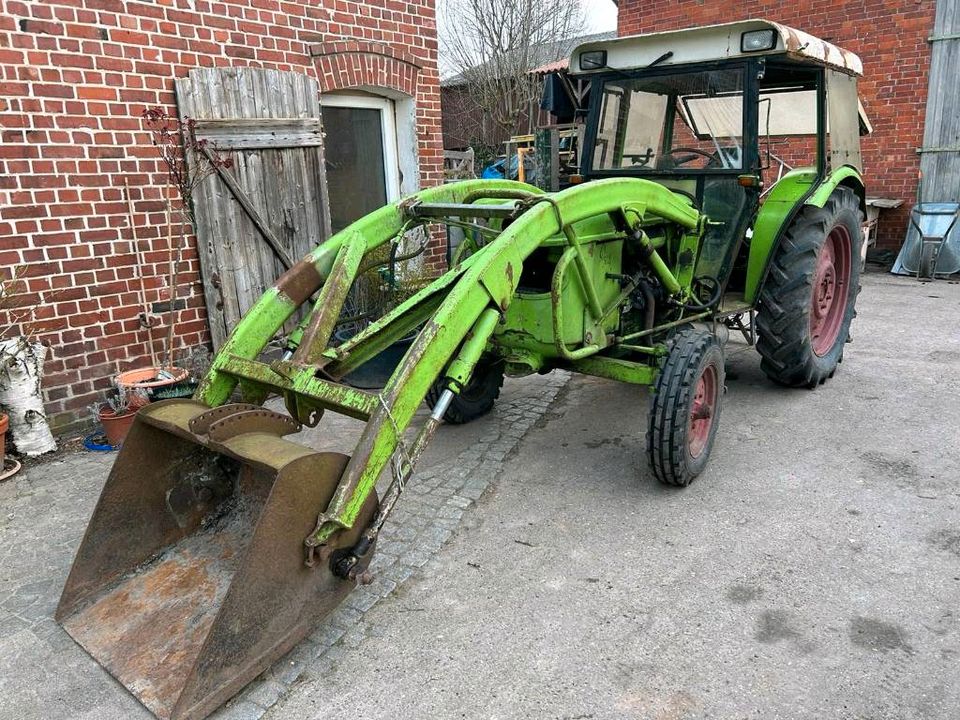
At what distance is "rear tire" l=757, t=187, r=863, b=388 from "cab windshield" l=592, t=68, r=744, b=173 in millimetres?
790

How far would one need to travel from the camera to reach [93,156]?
4512mm

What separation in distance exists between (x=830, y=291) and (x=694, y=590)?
10.9ft

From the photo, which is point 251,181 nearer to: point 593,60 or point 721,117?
point 593,60

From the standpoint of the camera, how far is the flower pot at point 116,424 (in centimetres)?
442

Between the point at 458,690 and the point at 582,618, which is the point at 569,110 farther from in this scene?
the point at 458,690

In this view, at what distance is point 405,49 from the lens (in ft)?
20.9

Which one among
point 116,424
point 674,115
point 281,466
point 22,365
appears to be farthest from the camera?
point 674,115

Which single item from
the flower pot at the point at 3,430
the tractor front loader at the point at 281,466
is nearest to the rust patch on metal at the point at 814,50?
the tractor front loader at the point at 281,466

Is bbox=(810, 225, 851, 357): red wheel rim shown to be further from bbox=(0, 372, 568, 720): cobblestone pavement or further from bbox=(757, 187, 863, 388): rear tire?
bbox=(0, 372, 568, 720): cobblestone pavement

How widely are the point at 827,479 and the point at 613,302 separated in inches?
57.2

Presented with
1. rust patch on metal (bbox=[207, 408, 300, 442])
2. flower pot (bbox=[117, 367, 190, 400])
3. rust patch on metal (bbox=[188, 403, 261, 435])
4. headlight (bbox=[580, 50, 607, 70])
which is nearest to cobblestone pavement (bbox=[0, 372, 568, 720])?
flower pot (bbox=[117, 367, 190, 400])

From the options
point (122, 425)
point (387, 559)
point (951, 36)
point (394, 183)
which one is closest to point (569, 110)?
point (394, 183)

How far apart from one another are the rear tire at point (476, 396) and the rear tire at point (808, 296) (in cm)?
176

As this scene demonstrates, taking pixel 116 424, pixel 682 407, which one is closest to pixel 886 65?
pixel 682 407
